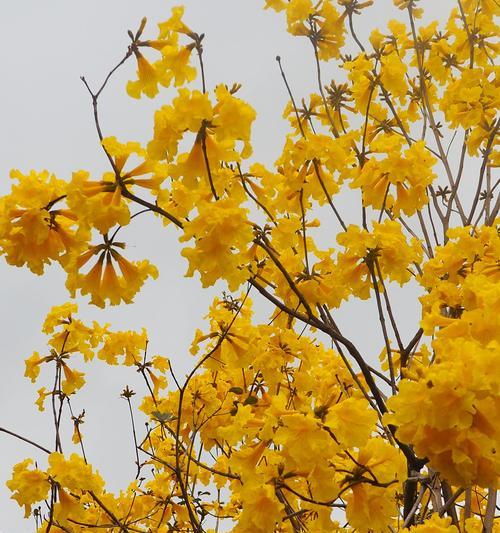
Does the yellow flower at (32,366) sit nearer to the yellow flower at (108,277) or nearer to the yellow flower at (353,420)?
the yellow flower at (108,277)

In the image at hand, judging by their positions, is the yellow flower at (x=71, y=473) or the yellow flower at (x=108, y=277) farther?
the yellow flower at (x=71, y=473)

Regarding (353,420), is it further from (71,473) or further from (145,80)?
(71,473)

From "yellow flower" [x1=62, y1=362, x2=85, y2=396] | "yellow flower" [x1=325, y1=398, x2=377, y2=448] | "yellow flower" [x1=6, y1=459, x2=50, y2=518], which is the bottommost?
"yellow flower" [x1=325, y1=398, x2=377, y2=448]

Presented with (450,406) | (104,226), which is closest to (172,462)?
(104,226)

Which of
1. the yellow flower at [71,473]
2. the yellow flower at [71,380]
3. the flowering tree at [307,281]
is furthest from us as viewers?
the yellow flower at [71,380]

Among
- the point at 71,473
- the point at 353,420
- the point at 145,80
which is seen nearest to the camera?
the point at 353,420

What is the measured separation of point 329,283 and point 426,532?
1.18m

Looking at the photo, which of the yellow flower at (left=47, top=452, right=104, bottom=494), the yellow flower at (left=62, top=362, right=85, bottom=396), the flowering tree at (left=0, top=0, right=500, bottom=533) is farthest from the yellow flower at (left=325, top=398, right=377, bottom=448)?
the yellow flower at (left=62, top=362, right=85, bottom=396)

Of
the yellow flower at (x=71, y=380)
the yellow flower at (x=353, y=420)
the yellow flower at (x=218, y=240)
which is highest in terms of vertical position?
the yellow flower at (x=71, y=380)

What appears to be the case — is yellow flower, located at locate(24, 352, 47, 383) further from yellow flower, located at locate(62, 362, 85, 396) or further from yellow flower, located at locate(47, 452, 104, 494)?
yellow flower, located at locate(47, 452, 104, 494)

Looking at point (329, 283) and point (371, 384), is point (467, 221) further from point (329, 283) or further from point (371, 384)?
point (371, 384)

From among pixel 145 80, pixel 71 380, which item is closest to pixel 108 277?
pixel 145 80

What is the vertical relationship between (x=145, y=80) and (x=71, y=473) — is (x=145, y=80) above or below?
above

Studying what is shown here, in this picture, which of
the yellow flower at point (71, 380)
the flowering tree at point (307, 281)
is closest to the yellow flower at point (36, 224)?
the flowering tree at point (307, 281)
